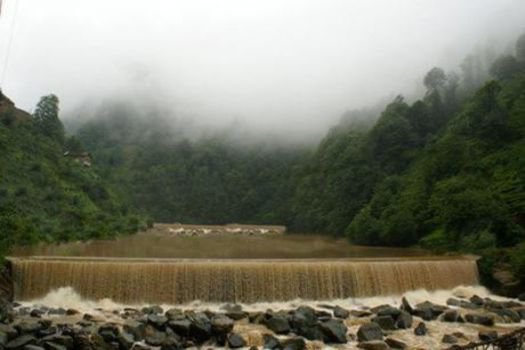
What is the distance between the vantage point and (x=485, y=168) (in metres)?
39.1

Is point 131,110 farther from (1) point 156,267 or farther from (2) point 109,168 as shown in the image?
(1) point 156,267

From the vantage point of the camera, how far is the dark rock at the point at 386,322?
1803 cm

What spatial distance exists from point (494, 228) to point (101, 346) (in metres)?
24.4

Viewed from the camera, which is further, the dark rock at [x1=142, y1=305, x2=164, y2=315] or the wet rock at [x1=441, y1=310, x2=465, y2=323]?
the wet rock at [x1=441, y1=310, x2=465, y2=323]

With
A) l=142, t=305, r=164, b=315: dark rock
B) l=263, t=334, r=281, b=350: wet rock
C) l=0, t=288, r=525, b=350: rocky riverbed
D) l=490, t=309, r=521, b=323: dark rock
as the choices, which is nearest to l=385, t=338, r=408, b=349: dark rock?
l=0, t=288, r=525, b=350: rocky riverbed

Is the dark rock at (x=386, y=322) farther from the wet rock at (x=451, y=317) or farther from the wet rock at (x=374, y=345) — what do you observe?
the wet rock at (x=451, y=317)

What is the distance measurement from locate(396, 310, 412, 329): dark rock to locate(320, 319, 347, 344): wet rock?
8.18ft

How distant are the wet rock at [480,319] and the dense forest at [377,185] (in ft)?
22.5

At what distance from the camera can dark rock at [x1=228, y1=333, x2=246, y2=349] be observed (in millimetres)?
15852

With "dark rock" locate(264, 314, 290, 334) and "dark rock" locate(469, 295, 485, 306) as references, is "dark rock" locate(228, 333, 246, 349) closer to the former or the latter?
"dark rock" locate(264, 314, 290, 334)

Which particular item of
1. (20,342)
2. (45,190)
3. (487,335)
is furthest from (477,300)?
(45,190)

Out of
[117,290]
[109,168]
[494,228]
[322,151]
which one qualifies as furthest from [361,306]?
[109,168]

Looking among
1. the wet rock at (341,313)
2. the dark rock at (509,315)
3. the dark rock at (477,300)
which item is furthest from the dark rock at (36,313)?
the dark rock at (477,300)

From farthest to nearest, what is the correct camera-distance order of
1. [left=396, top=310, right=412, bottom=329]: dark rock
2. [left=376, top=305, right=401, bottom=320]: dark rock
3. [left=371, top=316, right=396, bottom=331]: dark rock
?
[left=376, top=305, right=401, bottom=320]: dark rock → [left=396, top=310, right=412, bottom=329]: dark rock → [left=371, top=316, right=396, bottom=331]: dark rock
